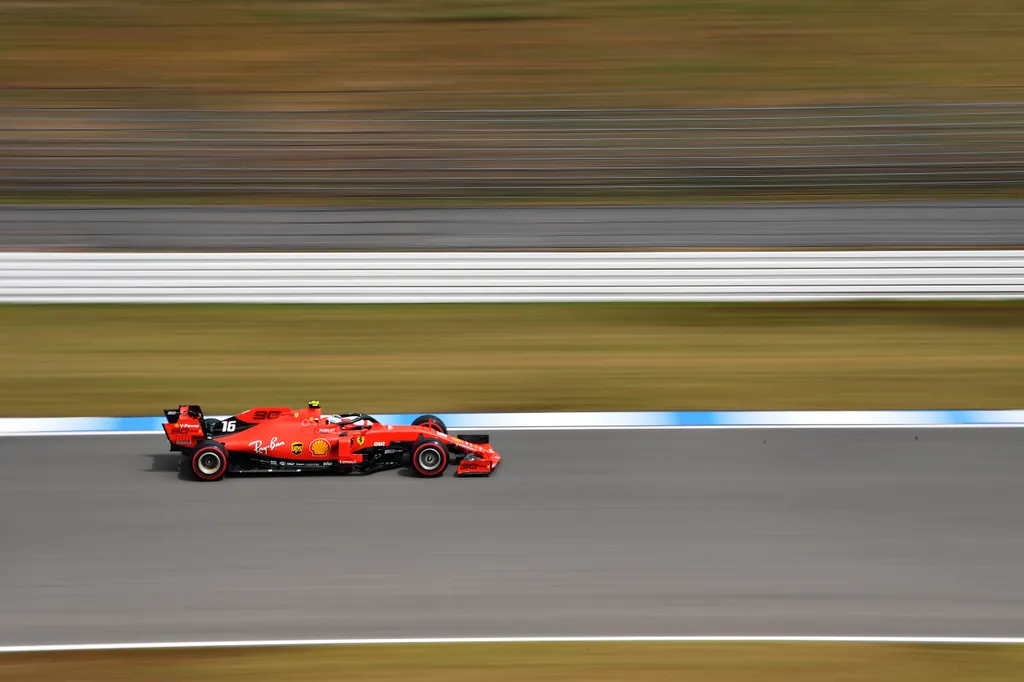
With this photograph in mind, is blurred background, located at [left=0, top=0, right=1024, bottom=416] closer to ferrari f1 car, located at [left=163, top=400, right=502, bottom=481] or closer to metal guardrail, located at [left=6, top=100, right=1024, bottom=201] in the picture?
metal guardrail, located at [left=6, top=100, right=1024, bottom=201]

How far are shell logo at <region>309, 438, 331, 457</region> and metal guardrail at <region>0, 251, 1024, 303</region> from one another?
14.6 feet

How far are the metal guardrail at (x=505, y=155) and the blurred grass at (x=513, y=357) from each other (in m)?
2.02

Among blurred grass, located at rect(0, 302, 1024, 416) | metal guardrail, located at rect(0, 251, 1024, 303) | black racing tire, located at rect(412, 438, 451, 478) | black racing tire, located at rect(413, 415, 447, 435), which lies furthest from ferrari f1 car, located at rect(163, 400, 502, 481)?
metal guardrail, located at rect(0, 251, 1024, 303)

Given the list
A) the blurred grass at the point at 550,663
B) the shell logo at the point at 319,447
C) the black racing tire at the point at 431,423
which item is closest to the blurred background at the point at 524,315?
the blurred grass at the point at 550,663

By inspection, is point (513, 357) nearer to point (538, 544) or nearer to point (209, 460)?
point (209, 460)

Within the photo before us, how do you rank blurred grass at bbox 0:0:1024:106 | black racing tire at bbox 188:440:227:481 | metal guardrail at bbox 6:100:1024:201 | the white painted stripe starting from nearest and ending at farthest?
the white painted stripe, black racing tire at bbox 188:440:227:481, metal guardrail at bbox 6:100:1024:201, blurred grass at bbox 0:0:1024:106

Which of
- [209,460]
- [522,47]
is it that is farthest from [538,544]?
[522,47]

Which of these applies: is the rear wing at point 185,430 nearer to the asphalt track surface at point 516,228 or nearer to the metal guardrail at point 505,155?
the asphalt track surface at point 516,228

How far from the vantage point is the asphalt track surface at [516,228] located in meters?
11.3

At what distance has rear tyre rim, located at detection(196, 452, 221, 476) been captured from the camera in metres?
6.35

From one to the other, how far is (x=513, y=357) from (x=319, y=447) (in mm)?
3387

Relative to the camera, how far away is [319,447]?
6.38m

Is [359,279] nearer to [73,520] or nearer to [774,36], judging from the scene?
[73,520]

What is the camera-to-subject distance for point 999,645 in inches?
179
